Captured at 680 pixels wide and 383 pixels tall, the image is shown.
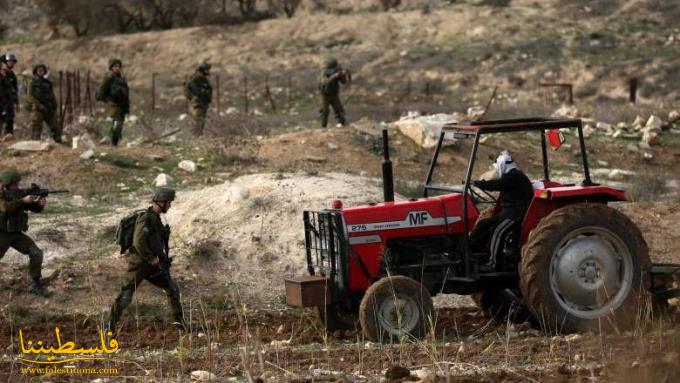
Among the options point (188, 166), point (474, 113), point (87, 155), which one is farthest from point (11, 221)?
point (474, 113)

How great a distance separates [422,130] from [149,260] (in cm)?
1151

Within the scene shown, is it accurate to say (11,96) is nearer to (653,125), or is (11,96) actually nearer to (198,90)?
(198,90)

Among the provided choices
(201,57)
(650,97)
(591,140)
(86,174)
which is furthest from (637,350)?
(201,57)

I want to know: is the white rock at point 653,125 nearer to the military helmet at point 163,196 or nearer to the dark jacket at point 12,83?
the dark jacket at point 12,83

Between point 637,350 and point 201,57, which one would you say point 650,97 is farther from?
point 637,350

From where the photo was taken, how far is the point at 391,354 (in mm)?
9258

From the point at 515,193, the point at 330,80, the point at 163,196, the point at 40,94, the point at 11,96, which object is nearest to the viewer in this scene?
the point at 515,193

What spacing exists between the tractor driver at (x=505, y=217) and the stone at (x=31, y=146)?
1099 cm

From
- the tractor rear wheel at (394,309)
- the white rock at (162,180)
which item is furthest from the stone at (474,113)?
the tractor rear wheel at (394,309)

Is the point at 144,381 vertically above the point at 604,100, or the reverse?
the point at 604,100

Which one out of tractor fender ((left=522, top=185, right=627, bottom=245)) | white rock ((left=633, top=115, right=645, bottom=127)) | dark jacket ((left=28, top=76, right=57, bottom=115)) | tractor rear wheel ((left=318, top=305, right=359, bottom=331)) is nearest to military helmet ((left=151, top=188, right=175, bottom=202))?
tractor rear wheel ((left=318, top=305, right=359, bottom=331))

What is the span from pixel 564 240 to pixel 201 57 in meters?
38.4

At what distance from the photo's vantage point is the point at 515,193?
421 inches

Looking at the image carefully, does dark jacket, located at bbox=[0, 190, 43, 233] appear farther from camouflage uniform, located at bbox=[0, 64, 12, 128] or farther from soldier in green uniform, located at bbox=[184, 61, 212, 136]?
soldier in green uniform, located at bbox=[184, 61, 212, 136]
